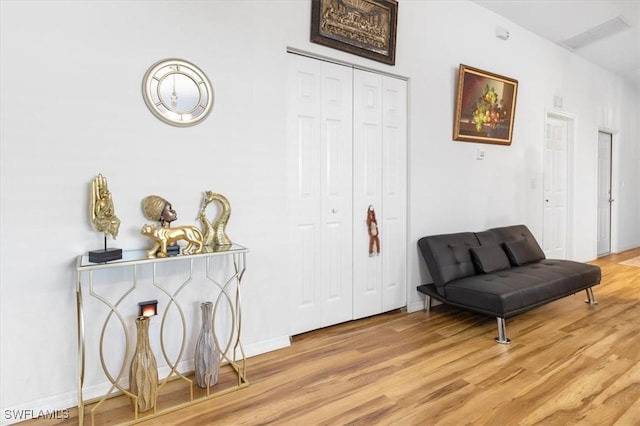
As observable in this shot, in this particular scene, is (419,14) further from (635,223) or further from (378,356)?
(635,223)

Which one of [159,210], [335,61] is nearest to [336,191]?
[335,61]

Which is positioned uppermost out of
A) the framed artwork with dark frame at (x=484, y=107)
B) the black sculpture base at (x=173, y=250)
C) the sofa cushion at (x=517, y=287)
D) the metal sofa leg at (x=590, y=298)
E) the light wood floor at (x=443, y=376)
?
the framed artwork with dark frame at (x=484, y=107)

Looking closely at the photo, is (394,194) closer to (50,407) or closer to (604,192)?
(50,407)

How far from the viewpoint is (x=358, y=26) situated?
297 centimetres

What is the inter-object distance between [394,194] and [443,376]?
158cm

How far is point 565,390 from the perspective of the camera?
2.09m

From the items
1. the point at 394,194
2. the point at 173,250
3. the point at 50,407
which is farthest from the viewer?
the point at 394,194

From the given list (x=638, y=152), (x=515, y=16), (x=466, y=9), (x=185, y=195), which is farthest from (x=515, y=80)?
(x=638, y=152)

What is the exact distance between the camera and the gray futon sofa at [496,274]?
283cm

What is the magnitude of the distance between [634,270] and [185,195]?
578 cm

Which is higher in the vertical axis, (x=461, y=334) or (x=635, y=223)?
(x=635, y=223)

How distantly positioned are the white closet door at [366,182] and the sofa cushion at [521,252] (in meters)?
1.37

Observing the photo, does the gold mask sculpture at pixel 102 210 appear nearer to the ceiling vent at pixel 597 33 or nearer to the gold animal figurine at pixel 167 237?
the gold animal figurine at pixel 167 237

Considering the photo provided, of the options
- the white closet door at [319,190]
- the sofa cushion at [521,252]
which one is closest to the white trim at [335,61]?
the white closet door at [319,190]
